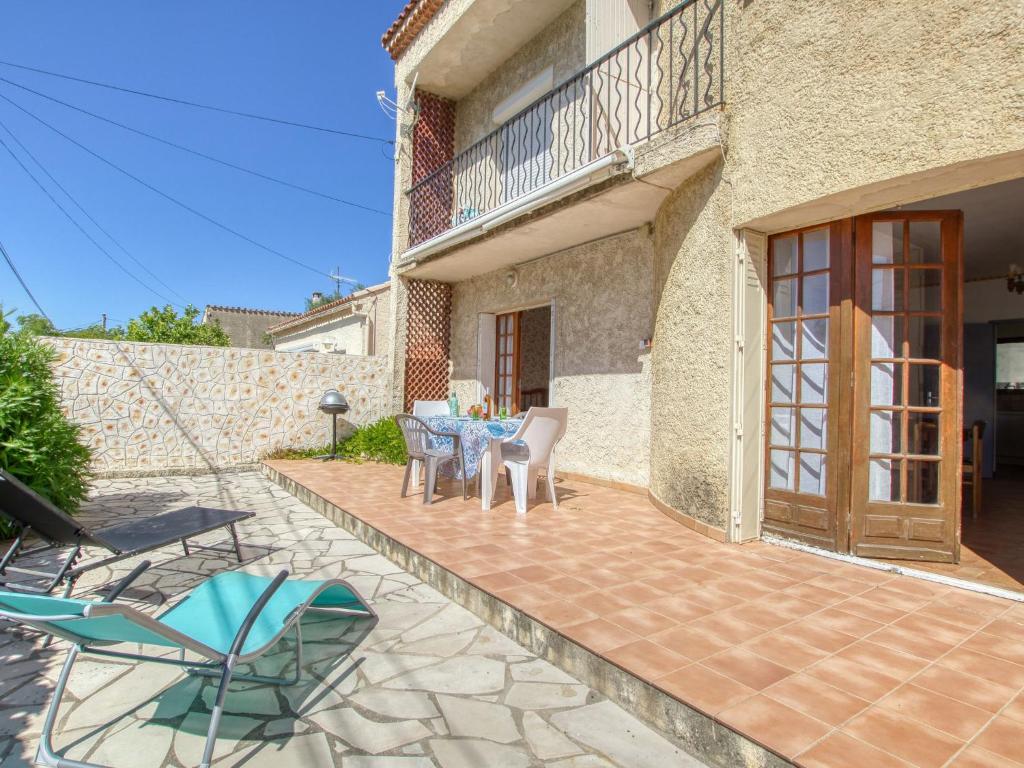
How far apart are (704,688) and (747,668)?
0.32 m

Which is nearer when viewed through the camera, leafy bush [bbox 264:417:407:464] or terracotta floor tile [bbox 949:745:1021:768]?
terracotta floor tile [bbox 949:745:1021:768]

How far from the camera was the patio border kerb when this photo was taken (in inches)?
81.6

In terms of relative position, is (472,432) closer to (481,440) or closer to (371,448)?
(481,440)

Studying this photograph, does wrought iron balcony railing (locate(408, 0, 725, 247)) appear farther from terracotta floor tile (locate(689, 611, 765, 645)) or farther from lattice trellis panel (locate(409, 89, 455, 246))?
terracotta floor tile (locate(689, 611, 765, 645))

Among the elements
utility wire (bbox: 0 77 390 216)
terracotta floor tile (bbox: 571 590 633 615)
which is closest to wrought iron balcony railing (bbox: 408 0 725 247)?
utility wire (bbox: 0 77 390 216)

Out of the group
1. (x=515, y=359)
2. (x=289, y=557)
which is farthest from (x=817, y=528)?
(x=515, y=359)

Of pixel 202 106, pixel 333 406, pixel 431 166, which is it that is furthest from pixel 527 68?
pixel 202 106

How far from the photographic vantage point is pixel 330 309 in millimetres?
→ 15836

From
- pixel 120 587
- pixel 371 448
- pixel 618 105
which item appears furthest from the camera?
pixel 371 448

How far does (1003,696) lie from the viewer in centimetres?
236

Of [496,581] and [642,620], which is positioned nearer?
[642,620]

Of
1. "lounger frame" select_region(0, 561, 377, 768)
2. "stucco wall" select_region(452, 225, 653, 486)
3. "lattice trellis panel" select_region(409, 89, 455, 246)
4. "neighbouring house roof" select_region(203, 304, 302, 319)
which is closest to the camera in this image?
"lounger frame" select_region(0, 561, 377, 768)

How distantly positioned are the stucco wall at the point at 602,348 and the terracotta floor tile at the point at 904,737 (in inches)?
187

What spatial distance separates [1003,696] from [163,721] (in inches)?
142
